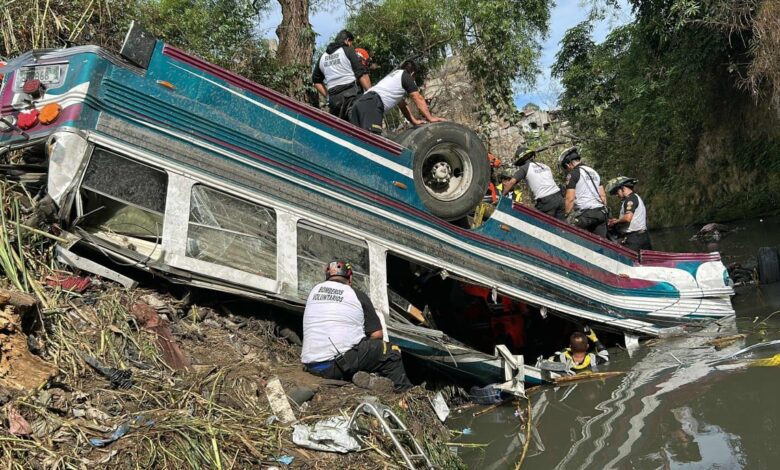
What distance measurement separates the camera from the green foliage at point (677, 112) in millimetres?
14047

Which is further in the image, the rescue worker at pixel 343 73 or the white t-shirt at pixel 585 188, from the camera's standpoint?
the white t-shirt at pixel 585 188

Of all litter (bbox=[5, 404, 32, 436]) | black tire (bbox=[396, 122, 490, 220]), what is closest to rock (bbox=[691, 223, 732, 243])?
black tire (bbox=[396, 122, 490, 220])

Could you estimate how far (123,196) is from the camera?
180 inches

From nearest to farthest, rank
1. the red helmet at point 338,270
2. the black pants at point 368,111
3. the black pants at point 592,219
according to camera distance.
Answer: the red helmet at point 338,270 → the black pants at point 368,111 → the black pants at point 592,219

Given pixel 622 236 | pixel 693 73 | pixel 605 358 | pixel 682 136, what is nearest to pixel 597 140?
pixel 682 136

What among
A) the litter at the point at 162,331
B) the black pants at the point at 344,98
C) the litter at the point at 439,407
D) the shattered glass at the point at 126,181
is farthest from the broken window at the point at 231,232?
the black pants at the point at 344,98

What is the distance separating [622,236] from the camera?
823 cm

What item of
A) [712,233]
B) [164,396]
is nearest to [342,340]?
[164,396]

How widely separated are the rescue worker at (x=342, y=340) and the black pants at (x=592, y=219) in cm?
338

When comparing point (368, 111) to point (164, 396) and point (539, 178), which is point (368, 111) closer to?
point (539, 178)

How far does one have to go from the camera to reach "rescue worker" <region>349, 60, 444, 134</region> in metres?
6.07

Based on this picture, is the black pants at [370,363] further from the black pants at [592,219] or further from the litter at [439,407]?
the black pants at [592,219]

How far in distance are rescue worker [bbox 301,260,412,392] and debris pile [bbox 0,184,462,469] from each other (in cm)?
17

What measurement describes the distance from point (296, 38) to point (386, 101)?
499cm
